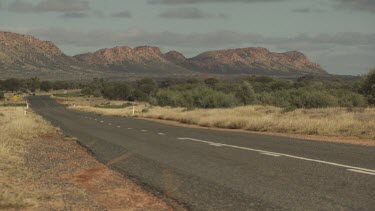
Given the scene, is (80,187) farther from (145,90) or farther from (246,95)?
(145,90)

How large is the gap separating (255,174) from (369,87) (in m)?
39.4

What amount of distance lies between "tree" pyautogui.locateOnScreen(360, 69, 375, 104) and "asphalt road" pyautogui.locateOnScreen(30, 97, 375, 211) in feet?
A: 103

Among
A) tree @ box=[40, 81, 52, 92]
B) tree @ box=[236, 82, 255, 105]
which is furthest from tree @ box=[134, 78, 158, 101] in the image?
tree @ box=[40, 81, 52, 92]

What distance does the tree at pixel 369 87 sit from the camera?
44812 millimetres

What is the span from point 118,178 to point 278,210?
4653 millimetres

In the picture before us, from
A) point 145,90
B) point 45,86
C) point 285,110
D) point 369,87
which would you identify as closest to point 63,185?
point 285,110

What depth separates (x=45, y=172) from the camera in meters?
11.2

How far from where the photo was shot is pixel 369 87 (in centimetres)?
4612

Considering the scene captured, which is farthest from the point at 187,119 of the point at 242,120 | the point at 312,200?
the point at 312,200

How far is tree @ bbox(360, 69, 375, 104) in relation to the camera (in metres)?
44.8

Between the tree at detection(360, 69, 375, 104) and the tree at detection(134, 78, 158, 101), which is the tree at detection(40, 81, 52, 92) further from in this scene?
the tree at detection(360, 69, 375, 104)

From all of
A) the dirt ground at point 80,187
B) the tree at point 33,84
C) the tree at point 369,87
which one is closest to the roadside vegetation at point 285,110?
the tree at point 369,87

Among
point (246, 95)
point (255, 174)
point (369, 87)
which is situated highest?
point (369, 87)

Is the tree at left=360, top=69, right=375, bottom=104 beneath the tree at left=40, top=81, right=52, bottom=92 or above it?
above
